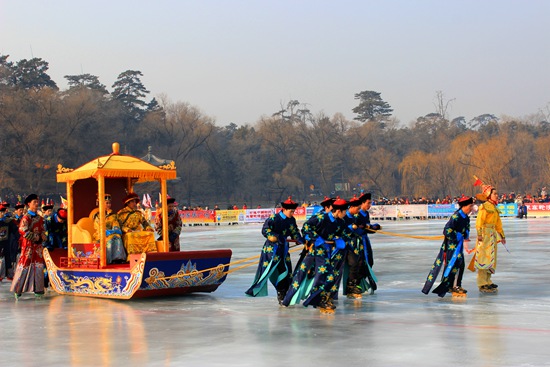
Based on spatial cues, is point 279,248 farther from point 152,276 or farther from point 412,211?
point 412,211

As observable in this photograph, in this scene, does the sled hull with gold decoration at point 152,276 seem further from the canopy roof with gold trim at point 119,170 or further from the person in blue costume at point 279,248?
the canopy roof with gold trim at point 119,170

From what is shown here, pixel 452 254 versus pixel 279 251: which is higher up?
pixel 279 251

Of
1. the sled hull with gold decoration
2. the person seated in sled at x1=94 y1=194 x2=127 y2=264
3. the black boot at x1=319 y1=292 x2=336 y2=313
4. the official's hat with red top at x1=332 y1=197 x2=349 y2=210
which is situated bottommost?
the black boot at x1=319 y1=292 x2=336 y2=313

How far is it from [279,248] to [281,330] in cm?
263

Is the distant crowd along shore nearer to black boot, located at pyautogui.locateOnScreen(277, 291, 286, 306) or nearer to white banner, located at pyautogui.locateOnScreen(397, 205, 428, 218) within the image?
white banner, located at pyautogui.locateOnScreen(397, 205, 428, 218)

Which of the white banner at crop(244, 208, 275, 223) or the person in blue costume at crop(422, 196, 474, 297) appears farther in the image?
the white banner at crop(244, 208, 275, 223)

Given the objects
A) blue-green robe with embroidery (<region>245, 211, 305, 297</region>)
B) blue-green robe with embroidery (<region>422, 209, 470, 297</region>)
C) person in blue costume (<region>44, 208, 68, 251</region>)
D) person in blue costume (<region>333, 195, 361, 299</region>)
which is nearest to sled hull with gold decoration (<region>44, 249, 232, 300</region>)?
person in blue costume (<region>44, 208, 68, 251</region>)

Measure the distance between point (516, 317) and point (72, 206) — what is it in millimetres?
7526

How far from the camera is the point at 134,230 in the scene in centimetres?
1325

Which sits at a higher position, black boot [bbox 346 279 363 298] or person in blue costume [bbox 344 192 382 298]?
person in blue costume [bbox 344 192 382 298]

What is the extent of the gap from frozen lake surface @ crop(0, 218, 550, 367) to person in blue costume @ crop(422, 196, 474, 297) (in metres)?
0.20

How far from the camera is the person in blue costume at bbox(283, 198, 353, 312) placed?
1065 cm

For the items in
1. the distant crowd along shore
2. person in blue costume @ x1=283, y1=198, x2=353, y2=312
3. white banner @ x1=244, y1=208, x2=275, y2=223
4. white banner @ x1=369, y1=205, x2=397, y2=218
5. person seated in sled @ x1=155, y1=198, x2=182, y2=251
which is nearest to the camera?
person in blue costume @ x1=283, y1=198, x2=353, y2=312

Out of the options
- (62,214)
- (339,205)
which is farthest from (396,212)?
(339,205)
